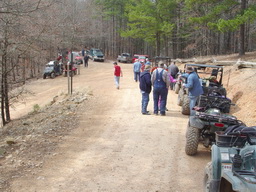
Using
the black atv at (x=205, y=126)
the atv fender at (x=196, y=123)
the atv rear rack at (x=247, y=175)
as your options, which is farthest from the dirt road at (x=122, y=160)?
the atv rear rack at (x=247, y=175)

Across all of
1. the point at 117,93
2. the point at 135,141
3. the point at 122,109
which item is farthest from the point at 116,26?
the point at 135,141

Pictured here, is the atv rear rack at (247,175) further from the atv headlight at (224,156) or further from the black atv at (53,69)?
the black atv at (53,69)

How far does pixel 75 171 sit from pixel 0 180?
4.52 feet

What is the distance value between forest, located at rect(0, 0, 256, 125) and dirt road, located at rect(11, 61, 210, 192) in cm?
405

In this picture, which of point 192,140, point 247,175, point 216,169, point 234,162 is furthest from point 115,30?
point 247,175

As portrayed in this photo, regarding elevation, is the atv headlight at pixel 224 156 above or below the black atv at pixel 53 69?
below

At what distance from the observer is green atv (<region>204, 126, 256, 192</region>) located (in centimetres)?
350

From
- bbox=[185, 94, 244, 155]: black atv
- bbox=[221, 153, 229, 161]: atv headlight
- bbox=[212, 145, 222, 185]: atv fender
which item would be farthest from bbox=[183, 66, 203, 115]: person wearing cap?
bbox=[212, 145, 222, 185]: atv fender

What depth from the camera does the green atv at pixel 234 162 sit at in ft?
11.5

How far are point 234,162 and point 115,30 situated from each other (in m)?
59.3

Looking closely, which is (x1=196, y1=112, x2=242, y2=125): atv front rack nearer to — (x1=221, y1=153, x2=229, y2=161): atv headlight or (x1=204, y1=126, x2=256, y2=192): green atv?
(x1=204, y1=126, x2=256, y2=192): green atv

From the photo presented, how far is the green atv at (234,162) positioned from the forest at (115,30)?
257 inches

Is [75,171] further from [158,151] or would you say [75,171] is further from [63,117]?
[63,117]

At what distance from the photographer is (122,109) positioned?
40.2 feet
